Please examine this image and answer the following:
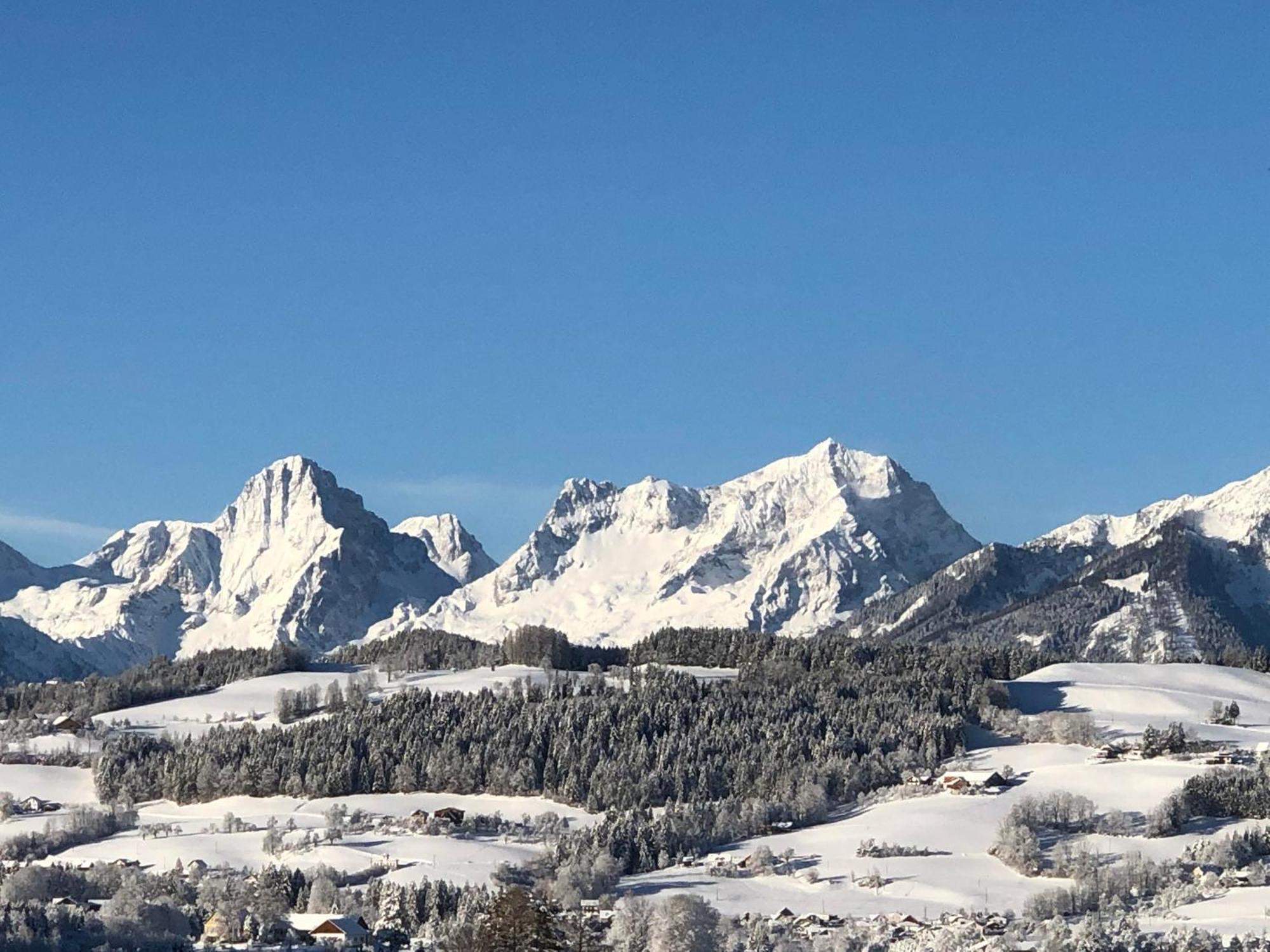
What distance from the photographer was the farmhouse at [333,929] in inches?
7269

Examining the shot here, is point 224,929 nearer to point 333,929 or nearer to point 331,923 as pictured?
point 331,923

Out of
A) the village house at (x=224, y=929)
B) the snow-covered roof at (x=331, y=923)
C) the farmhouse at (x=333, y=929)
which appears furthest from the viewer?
the snow-covered roof at (x=331, y=923)

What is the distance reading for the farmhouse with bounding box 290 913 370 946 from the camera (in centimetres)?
18462

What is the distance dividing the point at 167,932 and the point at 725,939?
46127 mm

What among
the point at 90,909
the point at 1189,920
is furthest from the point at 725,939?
the point at 90,909

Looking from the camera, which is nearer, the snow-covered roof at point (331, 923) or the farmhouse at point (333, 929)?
the farmhouse at point (333, 929)

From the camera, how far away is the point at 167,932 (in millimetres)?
184125

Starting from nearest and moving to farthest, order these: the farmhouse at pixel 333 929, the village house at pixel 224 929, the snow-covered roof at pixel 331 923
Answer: the farmhouse at pixel 333 929
the village house at pixel 224 929
the snow-covered roof at pixel 331 923

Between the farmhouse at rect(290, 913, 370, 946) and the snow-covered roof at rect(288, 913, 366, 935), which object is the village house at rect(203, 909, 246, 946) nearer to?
the farmhouse at rect(290, 913, 370, 946)

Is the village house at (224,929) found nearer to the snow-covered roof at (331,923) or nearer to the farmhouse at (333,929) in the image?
the farmhouse at (333,929)

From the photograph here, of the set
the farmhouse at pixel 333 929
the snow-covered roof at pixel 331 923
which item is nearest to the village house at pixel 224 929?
the farmhouse at pixel 333 929

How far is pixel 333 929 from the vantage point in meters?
187

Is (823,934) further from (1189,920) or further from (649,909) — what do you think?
(1189,920)

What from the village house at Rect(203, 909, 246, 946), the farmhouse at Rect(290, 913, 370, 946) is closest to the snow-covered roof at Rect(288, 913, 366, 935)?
the farmhouse at Rect(290, 913, 370, 946)
